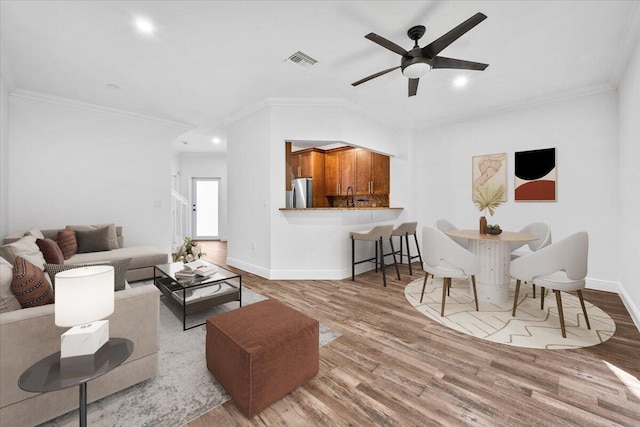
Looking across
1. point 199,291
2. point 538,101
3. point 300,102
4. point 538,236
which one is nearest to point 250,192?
point 300,102

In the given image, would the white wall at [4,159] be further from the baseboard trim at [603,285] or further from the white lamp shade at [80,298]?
the baseboard trim at [603,285]

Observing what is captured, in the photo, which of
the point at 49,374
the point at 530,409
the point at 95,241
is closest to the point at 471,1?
the point at 530,409

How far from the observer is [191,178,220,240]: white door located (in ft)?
27.6

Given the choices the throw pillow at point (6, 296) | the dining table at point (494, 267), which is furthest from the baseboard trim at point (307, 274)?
the throw pillow at point (6, 296)

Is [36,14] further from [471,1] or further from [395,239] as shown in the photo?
[395,239]

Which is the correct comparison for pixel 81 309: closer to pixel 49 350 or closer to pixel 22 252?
pixel 49 350

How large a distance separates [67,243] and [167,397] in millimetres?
3100

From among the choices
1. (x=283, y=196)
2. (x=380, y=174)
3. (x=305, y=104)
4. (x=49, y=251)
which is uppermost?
(x=305, y=104)

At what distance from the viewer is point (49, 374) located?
3.78 ft

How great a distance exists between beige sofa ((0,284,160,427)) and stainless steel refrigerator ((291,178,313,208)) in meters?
4.49

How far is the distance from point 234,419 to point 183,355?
0.85m

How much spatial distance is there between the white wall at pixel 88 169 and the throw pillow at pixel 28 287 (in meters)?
3.45

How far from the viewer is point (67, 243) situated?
3.52 metres

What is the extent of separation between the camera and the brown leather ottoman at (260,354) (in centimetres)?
148
